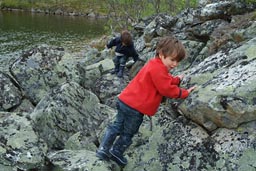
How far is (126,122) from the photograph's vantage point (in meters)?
9.96

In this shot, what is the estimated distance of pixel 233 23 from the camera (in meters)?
16.3

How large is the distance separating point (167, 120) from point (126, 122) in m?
1.57

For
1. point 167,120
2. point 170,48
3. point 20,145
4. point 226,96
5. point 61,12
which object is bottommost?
point 61,12

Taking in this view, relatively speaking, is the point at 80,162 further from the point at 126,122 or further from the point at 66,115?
the point at 66,115

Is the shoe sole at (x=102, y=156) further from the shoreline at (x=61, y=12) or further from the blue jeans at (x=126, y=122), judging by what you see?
the shoreline at (x=61, y=12)

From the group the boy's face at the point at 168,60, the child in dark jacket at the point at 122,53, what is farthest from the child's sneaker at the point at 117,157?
the child in dark jacket at the point at 122,53

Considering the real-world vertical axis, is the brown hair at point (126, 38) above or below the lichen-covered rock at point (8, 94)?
above

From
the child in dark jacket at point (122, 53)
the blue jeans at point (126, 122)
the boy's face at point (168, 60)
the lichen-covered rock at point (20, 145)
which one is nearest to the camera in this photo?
the boy's face at point (168, 60)

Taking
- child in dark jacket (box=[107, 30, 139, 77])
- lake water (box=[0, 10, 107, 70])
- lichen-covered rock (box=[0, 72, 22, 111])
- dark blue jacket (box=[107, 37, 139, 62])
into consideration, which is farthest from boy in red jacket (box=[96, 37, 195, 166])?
lake water (box=[0, 10, 107, 70])

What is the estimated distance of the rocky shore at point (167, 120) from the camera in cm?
919

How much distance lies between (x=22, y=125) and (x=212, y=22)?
1042cm

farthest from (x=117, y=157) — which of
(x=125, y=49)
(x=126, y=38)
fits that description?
Answer: (x=125, y=49)

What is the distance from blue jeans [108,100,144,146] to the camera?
967 cm

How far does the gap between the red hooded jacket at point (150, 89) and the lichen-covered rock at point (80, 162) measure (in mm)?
1919
